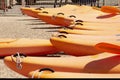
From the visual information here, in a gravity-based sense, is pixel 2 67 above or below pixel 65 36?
below

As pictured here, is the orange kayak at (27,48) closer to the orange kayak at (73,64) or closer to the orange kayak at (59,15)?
the orange kayak at (73,64)

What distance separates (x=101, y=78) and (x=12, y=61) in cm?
156

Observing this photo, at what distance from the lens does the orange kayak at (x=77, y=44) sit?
5461mm

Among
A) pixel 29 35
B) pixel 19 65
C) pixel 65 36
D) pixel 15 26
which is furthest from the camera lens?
pixel 15 26

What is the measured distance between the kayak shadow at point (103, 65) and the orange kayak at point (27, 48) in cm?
206

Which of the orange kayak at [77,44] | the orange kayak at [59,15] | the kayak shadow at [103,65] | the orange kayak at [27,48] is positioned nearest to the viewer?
the kayak shadow at [103,65]

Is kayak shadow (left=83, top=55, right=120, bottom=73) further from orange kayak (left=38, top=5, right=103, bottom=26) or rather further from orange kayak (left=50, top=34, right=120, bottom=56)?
orange kayak (left=38, top=5, right=103, bottom=26)

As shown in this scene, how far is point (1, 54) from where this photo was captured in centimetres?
600

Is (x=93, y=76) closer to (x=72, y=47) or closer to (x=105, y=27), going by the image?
(x=72, y=47)

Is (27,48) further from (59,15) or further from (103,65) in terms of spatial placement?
(59,15)

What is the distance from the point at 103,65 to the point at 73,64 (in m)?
0.35

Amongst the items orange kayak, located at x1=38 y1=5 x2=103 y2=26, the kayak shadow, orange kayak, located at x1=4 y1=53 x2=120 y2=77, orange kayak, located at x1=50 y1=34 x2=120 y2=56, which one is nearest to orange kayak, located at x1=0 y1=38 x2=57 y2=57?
orange kayak, located at x1=50 y1=34 x2=120 y2=56

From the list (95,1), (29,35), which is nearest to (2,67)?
(29,35)

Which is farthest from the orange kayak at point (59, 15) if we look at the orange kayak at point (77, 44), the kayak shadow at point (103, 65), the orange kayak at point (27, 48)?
the kayak shadow at point (103, 65)
